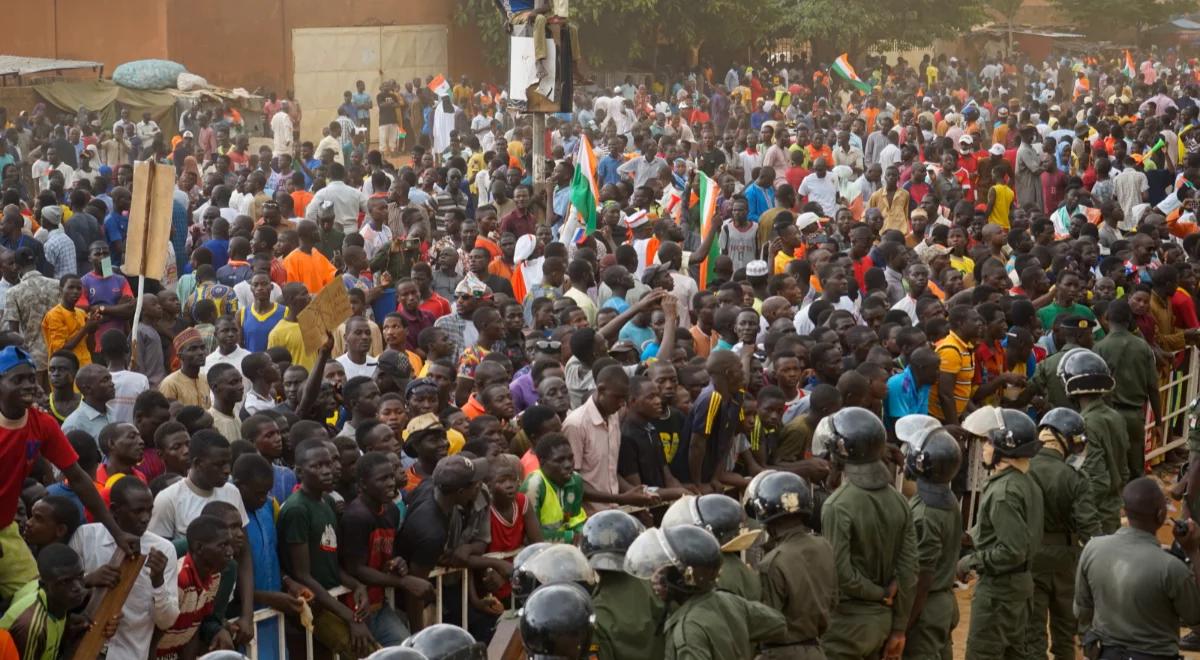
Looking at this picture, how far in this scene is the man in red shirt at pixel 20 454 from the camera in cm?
644

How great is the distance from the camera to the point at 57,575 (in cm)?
592

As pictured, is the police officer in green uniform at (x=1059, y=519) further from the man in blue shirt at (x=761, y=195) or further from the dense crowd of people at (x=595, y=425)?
the man in blue shirt at (x=761, y=195)

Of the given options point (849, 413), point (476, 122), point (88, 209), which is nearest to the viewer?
point (849, 413)

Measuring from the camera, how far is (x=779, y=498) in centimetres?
636

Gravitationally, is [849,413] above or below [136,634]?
above

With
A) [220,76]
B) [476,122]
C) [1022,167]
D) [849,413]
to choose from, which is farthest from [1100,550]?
[220,76]

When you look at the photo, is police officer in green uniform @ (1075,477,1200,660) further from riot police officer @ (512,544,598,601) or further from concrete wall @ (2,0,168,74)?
concrete wall @ (2,0,168,74)

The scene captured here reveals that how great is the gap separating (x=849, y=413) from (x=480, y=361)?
3.10 meters

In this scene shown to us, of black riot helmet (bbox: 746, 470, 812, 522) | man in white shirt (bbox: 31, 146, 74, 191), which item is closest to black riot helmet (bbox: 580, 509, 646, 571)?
black riot helmet (bbox: 746, 470, 812, 522)

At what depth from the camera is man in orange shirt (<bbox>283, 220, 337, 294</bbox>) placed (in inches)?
486

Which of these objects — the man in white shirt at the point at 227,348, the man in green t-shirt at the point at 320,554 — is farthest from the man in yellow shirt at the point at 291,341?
the man in green t-shirt at the point at 320,554

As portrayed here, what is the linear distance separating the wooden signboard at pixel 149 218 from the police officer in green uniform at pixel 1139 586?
512cm

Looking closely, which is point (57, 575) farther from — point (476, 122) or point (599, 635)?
point (476, 122)

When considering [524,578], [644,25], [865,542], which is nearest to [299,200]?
[865,542]
